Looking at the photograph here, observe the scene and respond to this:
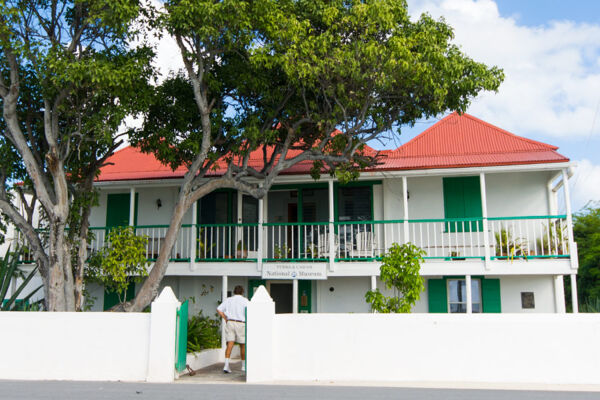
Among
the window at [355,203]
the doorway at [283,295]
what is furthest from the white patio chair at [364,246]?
the doorway at [283,295]

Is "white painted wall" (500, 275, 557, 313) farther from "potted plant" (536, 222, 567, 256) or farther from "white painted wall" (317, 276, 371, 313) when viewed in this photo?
Result: "white painted wall" (317, 276, 371, 313)

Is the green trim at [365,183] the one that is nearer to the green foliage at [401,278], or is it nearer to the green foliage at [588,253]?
the green foliage at [401,278]

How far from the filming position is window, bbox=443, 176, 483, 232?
44.8ft

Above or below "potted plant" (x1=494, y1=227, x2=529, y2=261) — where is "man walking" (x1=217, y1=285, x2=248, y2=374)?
below

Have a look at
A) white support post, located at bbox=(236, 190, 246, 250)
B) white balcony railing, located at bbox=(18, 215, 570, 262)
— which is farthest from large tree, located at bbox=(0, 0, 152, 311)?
white support post, located at bbox=(236, 190, 246, 250)

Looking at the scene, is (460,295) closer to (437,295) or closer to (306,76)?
(437,295)

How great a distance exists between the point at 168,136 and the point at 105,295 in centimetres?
632

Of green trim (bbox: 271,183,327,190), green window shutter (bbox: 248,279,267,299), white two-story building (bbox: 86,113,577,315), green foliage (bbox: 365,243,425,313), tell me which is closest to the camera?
green foliage (bbox: 365,243,425,313)

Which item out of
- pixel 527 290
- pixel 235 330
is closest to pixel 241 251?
pixel 235 330

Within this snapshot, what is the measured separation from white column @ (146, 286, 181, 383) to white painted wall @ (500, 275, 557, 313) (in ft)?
28.3

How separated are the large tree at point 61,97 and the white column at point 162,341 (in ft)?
9.00

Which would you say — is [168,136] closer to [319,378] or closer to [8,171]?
[8,171]

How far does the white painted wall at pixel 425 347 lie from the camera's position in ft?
27.3

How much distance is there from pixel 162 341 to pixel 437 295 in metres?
7.62
